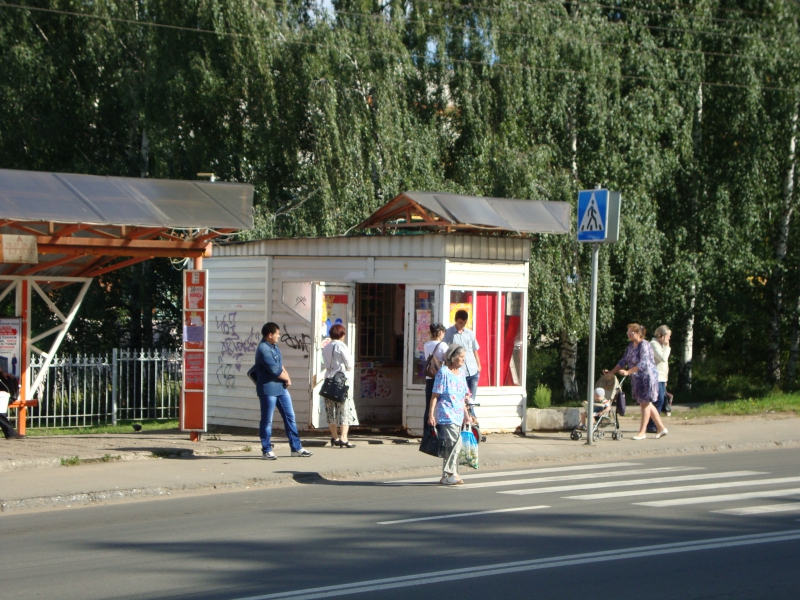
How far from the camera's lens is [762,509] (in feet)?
30.3

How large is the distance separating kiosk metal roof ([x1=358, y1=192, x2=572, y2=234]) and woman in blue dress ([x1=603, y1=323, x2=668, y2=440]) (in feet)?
7.19

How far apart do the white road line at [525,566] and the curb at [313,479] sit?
466 cm

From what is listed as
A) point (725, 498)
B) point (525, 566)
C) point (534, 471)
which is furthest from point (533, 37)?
point (525, 566)

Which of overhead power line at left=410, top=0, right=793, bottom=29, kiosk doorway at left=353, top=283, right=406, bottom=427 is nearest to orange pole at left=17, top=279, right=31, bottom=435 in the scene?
kiosk doorway at left=353, top=283, right=406, bottom=427

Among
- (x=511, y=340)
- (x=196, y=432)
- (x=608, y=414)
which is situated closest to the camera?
(x=196, y=432)

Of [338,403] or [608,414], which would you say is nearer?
[338,403]

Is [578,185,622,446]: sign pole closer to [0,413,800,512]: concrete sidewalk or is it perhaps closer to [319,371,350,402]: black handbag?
[0,413,800,512]: concrete sidewalk

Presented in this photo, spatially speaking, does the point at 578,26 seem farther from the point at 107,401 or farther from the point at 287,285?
the point at 107,401

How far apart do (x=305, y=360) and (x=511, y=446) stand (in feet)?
11.3

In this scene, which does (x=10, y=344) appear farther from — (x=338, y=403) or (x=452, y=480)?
(x=452, y=480)

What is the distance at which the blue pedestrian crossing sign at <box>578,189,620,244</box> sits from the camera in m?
14.0

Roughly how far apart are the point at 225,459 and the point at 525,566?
21.7 ft

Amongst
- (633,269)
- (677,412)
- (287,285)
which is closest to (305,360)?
(287,285)

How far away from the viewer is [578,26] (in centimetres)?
2239
